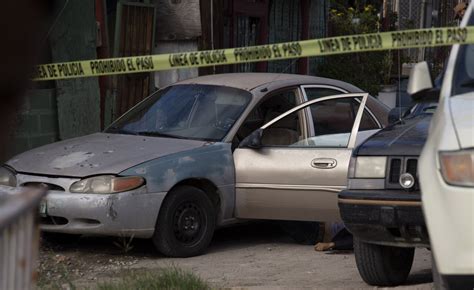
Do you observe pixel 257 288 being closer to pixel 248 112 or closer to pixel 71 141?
pixel 248 112

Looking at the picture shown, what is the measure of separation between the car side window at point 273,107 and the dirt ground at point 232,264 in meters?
1.16

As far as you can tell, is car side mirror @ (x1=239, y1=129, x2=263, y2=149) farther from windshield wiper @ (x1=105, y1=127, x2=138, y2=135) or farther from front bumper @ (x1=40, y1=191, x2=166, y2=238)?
windshield wiper @ (x1=105, y1=127, x2=138, y2=135)

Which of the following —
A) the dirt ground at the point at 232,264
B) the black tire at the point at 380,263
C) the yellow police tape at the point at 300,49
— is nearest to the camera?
the yellow police tape at the point at 300,49

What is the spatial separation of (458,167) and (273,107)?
4528 mm

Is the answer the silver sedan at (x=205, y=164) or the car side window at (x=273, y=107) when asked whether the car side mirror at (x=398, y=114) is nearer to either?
the silver sedan at (x=205, y=164)

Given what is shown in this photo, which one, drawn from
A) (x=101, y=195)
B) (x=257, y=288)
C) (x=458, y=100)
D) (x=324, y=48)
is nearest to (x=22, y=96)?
(x=458, y=100)

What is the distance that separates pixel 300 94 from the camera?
833 centimetres

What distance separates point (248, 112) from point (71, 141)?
1.69 metres

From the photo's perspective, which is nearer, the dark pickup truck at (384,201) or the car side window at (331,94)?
the dark pickup truck at (384,201)

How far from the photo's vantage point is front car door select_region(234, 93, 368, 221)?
289 inches

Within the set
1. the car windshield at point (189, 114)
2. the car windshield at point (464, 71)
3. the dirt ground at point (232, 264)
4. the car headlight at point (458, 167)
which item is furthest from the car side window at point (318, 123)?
the car headlight at point (458, 167)

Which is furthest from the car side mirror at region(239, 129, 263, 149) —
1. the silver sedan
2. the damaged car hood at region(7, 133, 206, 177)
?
the damaged car hood at region(7, 133, 206, 177)

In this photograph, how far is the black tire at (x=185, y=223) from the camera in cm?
730

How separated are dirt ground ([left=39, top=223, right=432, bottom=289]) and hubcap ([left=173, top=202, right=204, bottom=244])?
20cm
